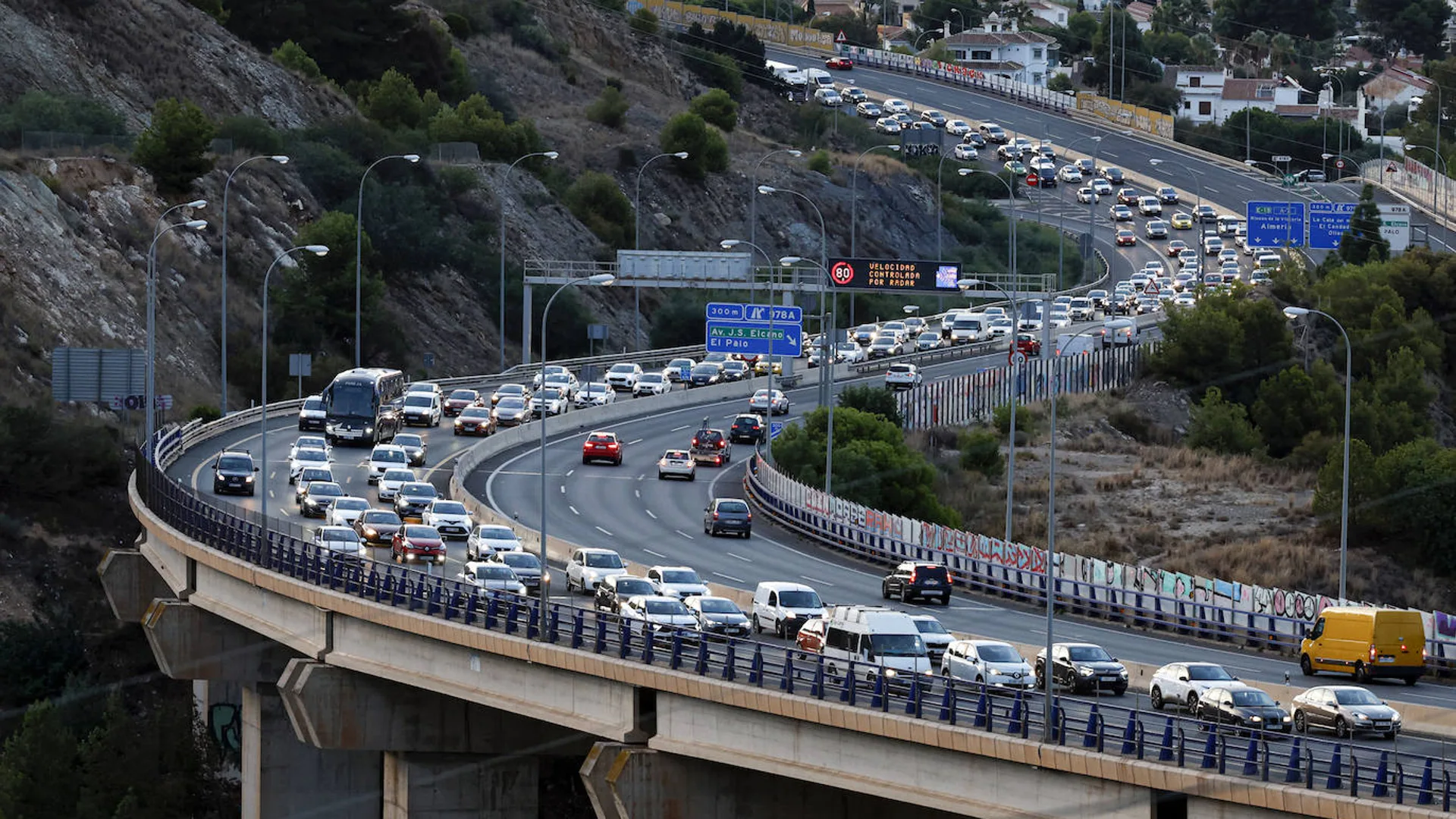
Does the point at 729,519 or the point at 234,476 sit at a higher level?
the point at 234,476

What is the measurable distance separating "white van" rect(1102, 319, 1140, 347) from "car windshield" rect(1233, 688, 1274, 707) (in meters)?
78.4

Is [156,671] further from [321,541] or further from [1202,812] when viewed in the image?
[1202,812]

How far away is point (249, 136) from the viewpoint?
126250mm

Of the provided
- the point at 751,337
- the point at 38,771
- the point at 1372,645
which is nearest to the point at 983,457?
the point at 751,337

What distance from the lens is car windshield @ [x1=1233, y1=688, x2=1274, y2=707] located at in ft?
124

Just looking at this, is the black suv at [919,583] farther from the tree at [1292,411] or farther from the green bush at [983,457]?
the tree at [1292,411]

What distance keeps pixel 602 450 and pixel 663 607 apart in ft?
130

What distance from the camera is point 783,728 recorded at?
37625mm

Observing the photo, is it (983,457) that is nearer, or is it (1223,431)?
(983,457)

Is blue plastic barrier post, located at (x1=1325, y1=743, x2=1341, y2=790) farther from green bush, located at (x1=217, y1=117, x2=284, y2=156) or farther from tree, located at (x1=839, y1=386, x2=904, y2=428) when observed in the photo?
green bush, located at (x1=217, y1=117, x2=284, y2=156)

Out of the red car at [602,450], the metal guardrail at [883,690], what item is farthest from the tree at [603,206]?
the metal guardrail at [883,690]

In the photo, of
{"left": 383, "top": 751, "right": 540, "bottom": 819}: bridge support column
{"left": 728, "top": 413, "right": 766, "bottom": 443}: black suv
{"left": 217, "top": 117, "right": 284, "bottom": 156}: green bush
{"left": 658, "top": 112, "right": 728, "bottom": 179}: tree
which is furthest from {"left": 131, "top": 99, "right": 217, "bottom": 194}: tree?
{"left": 383, "top": 751, "right": 540, "bottom": 819}: bridge support column

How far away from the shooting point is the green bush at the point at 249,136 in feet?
413

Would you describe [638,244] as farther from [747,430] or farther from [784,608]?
[784,608]
